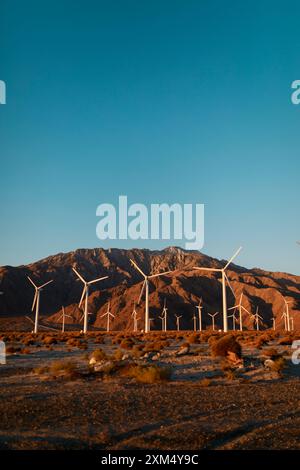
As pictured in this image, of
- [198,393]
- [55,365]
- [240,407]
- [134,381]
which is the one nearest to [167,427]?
[240,407]

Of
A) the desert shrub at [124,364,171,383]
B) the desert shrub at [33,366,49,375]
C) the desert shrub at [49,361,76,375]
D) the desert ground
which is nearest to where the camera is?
the desert ground

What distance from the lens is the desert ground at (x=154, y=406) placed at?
35.9 feet

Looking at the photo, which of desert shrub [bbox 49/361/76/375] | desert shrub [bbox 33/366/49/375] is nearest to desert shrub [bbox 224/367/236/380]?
desert shrub [bbox 49/361/76/375]

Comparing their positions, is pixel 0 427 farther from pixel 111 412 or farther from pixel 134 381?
pixel 134 381

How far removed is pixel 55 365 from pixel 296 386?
12.8 meters

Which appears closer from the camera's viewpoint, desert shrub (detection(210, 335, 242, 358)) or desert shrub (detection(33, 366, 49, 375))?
desert shrub (detection(33, 366, 49, 375))

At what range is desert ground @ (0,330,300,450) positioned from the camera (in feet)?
35.9

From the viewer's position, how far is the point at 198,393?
1812cm

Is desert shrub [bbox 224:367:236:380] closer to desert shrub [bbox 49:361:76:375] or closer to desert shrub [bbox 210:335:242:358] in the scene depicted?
desert shrub [bbox 210:335:242:358]

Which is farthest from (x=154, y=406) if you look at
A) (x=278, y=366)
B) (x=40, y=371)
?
(x=278, y=366)

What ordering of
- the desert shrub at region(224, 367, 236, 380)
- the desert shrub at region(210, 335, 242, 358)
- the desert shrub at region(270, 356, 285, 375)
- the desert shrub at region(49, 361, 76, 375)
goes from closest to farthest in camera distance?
the desert shrub at region(224, 367, 236, 380) < the desert shrub at region(49, 361, 76, 375) < the desert shrub at region(270, 356, 285, 375) < the desert shrub at region(210, 335, 242, 358)

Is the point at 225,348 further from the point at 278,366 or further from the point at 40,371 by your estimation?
the point at 40,371

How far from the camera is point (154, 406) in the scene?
1518 cm
